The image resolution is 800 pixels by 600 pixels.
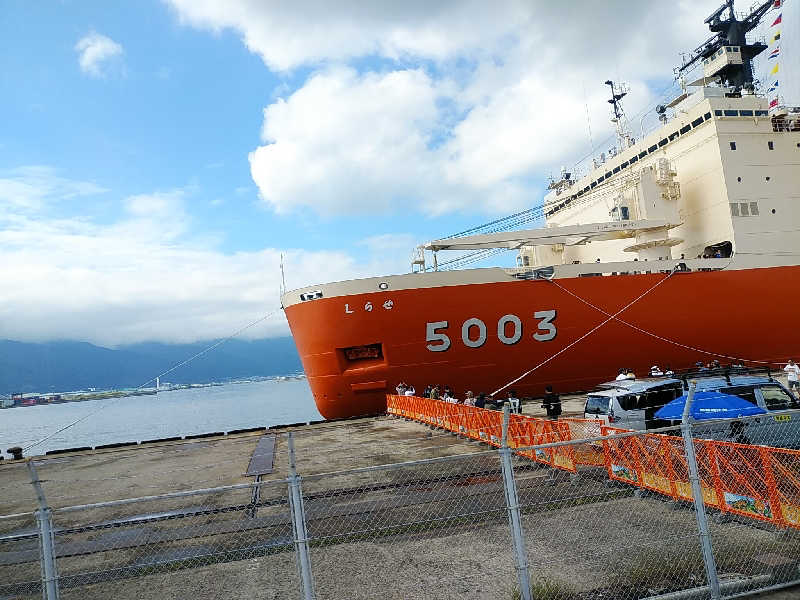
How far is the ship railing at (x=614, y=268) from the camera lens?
22641 millimetres

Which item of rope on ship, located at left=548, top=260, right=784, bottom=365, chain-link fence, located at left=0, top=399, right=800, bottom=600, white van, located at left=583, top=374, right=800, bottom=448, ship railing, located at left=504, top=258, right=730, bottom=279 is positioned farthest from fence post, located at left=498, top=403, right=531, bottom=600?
rope on ship, located at left=548, top=260, right=784, bottom=365

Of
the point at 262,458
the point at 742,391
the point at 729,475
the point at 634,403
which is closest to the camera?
the point at 729,475

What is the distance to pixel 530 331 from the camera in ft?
73.4

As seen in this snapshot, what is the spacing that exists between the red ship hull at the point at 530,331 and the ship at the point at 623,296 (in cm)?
5

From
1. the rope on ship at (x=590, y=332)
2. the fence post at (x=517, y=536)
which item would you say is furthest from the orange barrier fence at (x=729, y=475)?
the rope on ship at (x=590, y=332)

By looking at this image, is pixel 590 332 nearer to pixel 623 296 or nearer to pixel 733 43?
pixel 623 296

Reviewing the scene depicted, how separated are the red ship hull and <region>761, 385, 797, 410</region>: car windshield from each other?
11179mm

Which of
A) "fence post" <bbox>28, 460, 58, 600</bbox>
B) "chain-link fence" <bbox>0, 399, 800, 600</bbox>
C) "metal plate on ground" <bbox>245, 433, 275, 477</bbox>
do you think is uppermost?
"fence post" <bbox>28, 460, 58, 600</bbox>

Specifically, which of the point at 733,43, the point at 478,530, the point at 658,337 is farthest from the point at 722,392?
the point at 733,43

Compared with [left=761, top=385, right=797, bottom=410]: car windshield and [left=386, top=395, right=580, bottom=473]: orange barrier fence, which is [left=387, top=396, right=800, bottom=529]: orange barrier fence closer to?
[left=386, top=395, right=580, bottom=473]: orange barrier fence

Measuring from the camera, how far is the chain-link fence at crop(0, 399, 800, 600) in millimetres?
5523

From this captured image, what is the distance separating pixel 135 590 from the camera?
6.65 m

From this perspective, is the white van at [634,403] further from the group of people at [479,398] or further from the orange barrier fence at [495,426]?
the group of people at [479,398]

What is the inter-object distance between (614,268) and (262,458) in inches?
619
